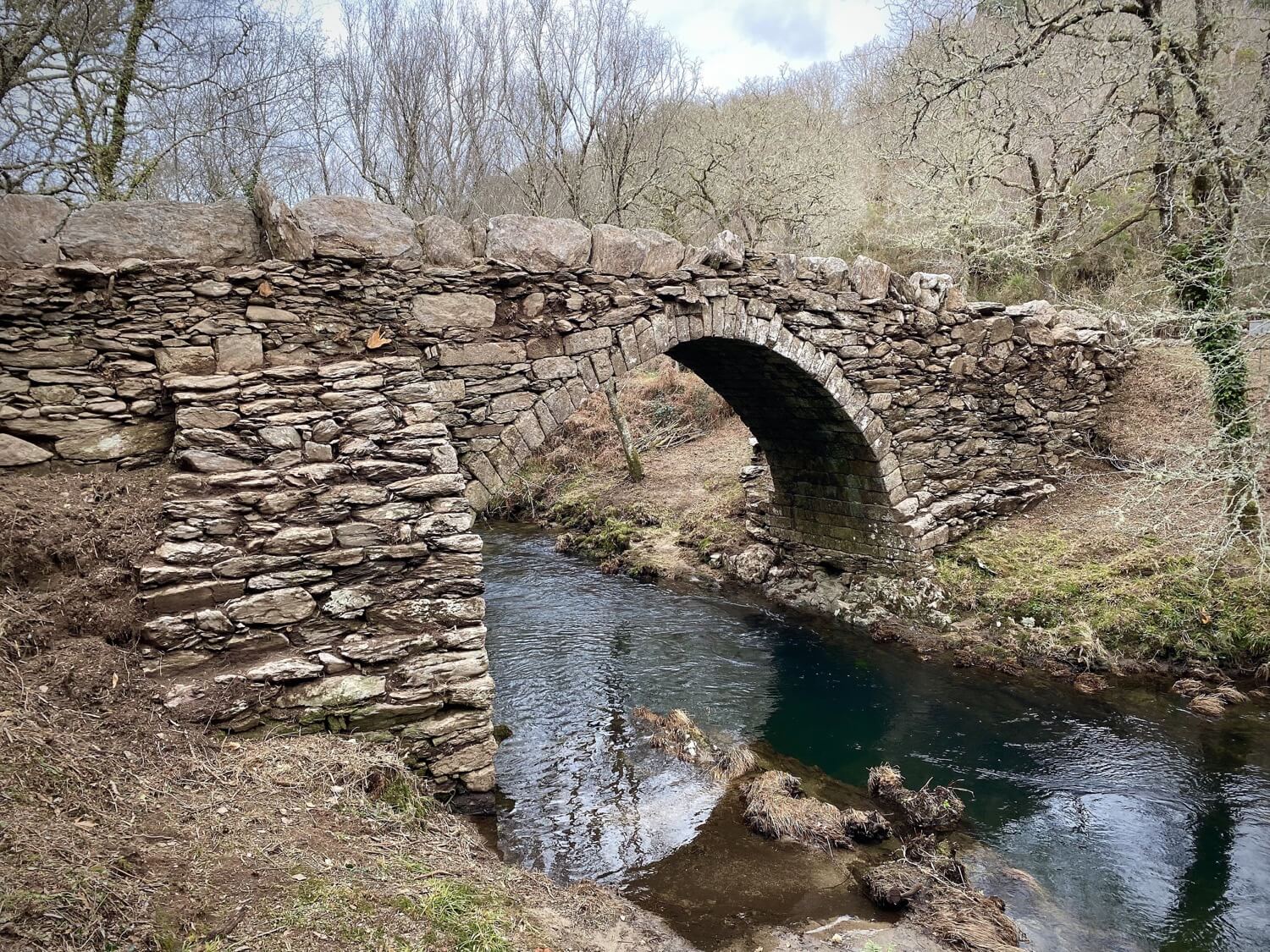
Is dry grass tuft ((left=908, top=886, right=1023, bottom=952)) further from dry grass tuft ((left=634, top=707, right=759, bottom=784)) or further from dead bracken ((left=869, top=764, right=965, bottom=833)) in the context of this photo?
dry grass tuft ((left=634, top=707, right=759, bottom=784))

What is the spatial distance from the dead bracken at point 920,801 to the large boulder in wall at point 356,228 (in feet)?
17.8

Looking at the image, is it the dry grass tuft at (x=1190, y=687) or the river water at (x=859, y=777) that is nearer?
the river water at (x=859, y=777)

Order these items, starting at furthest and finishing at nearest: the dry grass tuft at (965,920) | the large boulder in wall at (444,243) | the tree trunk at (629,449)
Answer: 1. the tree trunk at (629,449)
2. the large boulder in wall at (444,243)
3. the dry grass tuft at (965,920)

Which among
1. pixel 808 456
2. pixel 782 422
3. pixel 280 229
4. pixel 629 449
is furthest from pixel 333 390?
pixel 629 449

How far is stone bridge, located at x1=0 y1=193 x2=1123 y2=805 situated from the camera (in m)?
4.11

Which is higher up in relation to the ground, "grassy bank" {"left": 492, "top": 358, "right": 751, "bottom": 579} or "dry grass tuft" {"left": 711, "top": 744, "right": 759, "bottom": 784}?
"grassy bank" {"left": 492, "top": 358, "right": 751, "bottom": 579}

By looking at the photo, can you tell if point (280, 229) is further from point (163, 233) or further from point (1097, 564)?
point (1097, 564)

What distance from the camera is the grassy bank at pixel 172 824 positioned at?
2.31m

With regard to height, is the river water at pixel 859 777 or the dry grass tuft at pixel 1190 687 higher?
the dry grass tuft at pixel 1190 687

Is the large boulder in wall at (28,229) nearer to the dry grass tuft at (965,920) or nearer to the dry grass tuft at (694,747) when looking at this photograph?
the dry grass tuft at (694,747)

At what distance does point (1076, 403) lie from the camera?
970 cm

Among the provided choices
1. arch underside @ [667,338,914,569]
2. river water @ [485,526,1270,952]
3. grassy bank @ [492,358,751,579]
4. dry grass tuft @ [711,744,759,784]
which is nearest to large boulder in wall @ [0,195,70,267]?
river water @ [485,526,1270,952]

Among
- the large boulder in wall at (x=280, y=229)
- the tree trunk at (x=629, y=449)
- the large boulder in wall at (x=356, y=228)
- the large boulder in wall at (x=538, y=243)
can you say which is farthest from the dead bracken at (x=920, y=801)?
the tree trunk at (x=629, y=449)

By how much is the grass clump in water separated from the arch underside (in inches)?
42.9
